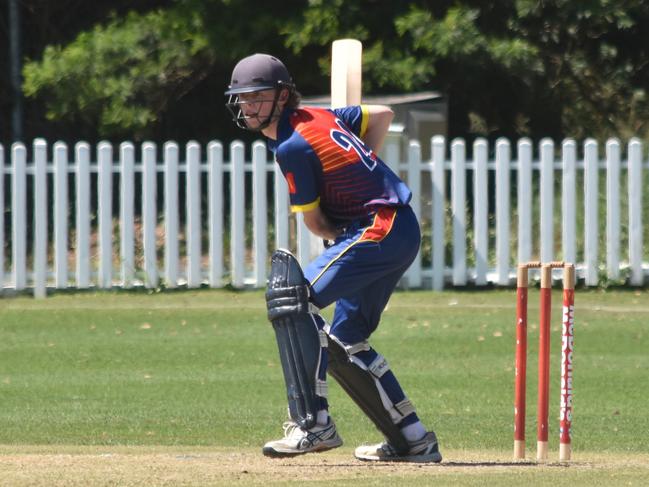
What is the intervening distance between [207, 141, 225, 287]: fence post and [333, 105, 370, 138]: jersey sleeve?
847cm

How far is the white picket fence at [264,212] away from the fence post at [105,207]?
0.03 ft

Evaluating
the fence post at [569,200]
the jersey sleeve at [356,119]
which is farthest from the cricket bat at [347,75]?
the fence post at [569,200]

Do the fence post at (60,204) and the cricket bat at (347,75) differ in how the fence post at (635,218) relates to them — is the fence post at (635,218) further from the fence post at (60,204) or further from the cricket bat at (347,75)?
the cricket bat at (347,75)

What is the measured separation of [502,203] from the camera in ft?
50.7

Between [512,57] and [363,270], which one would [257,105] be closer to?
[363,270]

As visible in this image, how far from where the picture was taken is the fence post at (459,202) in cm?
1546

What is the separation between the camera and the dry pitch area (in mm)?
6246

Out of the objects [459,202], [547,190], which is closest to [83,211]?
[459,202]

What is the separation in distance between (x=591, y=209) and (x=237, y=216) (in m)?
3.55

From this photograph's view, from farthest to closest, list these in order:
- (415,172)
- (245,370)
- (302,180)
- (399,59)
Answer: (399,59) → (415,172) → (245,370) → (302,180)

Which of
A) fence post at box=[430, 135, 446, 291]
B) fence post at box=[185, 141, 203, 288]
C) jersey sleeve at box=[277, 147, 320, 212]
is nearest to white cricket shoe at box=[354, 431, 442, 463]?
jersey sleeve at box=[277, 147, 320, 212]

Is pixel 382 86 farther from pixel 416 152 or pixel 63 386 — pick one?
pixel 63 386

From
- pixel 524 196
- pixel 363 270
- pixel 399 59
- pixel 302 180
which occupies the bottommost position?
pixel 524 196

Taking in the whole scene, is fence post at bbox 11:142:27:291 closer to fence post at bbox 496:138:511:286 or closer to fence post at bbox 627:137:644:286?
fence post at bbox 496:138:511:286
